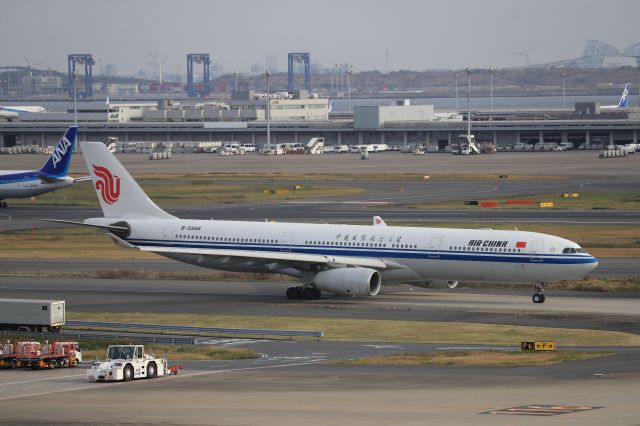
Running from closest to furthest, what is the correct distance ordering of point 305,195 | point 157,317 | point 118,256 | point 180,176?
point 157,317 → point 118,256 → point 305,195 → point 180,176

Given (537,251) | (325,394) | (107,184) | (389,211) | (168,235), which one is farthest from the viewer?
(389,211)

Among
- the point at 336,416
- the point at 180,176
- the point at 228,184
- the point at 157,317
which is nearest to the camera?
the point at 336,416

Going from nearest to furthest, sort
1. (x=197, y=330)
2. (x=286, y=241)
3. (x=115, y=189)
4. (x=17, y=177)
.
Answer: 1. (x=197, y=330)
2. (x=286, y=241)
3. (x=115, y=189)
4. (x=17, y=177)

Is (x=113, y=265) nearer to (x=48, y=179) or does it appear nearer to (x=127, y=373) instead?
(x=127, y=373)

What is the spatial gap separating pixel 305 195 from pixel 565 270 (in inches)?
3224

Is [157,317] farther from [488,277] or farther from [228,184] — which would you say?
[228,184]

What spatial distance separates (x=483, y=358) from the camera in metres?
51.2

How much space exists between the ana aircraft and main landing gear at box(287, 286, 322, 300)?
2479 inches

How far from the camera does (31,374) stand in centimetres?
5038

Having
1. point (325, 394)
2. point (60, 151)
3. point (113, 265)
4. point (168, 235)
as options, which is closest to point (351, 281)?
point (168, 235)

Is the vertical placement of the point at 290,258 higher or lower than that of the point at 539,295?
higher

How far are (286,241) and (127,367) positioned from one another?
1071 inches

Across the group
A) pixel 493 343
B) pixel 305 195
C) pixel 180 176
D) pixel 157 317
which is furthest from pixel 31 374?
pixel 180 176

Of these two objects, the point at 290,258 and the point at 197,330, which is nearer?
the point at 197,330
